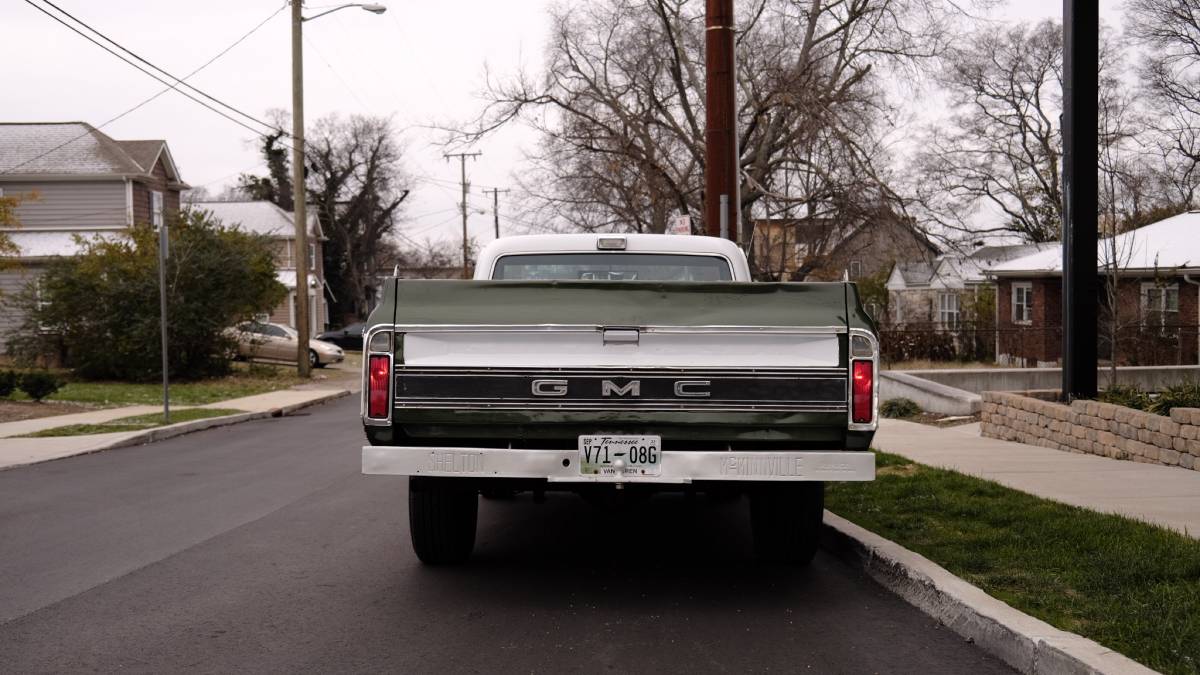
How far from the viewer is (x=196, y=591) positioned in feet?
20.4

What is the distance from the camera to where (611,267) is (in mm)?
8305

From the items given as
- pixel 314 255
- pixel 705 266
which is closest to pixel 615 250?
pixel 705 266

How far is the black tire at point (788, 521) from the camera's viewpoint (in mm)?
6331

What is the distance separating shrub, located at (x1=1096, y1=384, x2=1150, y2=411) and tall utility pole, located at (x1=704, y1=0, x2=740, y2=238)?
4.75 metres

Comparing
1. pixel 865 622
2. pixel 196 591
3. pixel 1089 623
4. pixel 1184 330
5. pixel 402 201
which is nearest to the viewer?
pixel 1089 623

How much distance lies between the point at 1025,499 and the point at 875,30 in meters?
22.0

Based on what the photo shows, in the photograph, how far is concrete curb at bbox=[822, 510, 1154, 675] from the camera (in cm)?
442

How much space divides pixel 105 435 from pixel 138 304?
37.7 ft

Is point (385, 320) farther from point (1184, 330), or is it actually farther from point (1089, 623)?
point (1184, 330)

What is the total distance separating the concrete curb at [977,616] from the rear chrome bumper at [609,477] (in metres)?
0.77

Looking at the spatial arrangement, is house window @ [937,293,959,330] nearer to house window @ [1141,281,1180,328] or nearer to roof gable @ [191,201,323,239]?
house window @ [1141,281,1180,328]

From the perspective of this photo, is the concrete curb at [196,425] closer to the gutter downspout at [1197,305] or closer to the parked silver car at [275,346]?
the parked silver car at [275,346]

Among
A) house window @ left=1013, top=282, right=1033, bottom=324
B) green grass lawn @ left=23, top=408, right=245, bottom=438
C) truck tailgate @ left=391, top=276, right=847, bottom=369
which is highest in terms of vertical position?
house window @ left=1013, top=282, right=1033, bottom=324

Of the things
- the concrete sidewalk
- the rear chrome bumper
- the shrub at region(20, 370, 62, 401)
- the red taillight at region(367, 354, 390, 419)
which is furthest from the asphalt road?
the shrub at region(20, 370, 62, 401)
